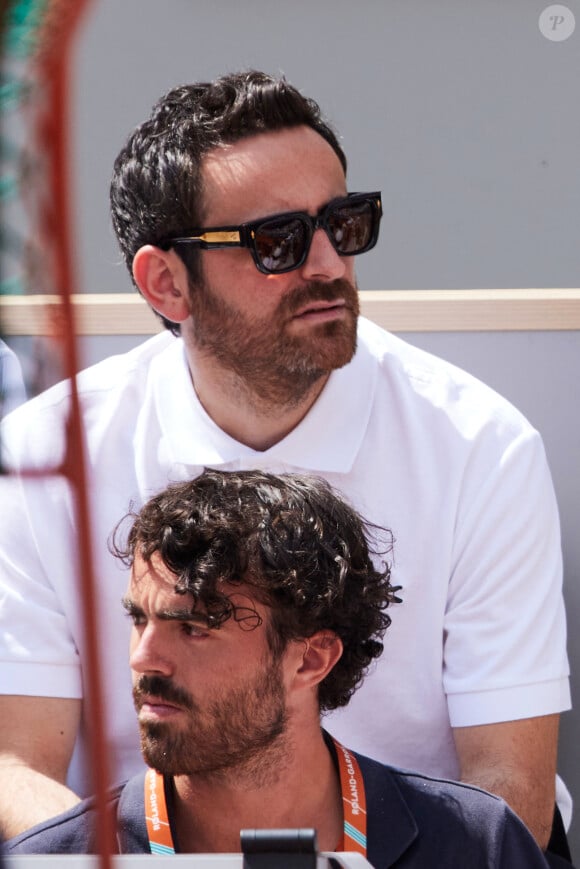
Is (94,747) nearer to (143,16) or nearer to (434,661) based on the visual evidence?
(434,661)

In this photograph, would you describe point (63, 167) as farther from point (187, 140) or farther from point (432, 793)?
point (187, 140)

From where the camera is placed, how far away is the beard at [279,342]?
176 cm

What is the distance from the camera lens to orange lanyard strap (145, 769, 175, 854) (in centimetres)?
134

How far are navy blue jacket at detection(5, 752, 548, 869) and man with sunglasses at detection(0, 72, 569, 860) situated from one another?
0.22 m

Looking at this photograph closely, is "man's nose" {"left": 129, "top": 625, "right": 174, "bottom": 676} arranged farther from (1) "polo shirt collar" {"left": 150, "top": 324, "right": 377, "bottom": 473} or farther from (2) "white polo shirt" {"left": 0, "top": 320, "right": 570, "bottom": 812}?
(1) "polo shirt collar" {"left": 150, "top": 324, "right": 377, "bottom": 473}

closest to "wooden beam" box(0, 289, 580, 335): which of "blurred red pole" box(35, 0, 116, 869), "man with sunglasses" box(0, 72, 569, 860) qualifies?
"man with sunglasses" box(0, 72, 569, 860)

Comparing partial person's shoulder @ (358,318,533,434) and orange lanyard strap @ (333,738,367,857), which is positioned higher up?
partial person's shoulder @ (358,318,533,434)

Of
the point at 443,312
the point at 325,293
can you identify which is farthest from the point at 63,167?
Result: the point at 443,312

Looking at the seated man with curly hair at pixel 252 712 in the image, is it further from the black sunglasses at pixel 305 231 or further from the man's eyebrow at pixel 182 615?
the black sunglasses at pixel 305 231

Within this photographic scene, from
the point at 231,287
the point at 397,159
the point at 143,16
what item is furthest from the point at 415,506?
the point at 143,16

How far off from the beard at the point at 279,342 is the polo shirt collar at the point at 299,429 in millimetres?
50

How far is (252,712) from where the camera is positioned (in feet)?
4.64

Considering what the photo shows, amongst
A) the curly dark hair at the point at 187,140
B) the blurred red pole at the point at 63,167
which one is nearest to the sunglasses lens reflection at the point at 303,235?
the curly dark hair at the point at 187,140

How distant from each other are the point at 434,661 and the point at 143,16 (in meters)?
2.42
